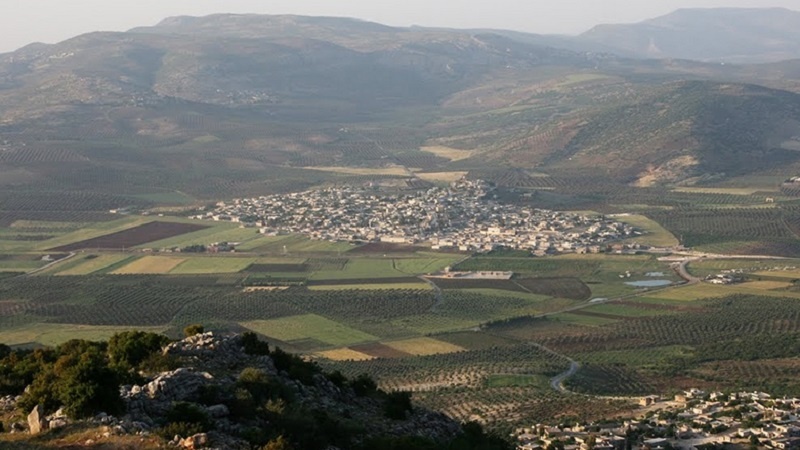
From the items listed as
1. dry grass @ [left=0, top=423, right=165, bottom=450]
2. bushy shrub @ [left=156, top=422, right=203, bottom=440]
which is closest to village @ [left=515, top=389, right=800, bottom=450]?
bushy shrub @ [left=156, top=422, right=203, bottom=440]

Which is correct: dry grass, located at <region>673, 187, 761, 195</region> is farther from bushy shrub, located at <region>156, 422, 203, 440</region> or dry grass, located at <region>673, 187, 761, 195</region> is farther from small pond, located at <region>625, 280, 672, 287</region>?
bushy shrub, located at <region>156, 422, 203, 440</region>

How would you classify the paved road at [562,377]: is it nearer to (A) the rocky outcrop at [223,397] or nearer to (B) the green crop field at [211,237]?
(A) the rocky outcrop at [223,397]

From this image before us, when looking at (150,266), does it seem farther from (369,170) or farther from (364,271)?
(369,170)

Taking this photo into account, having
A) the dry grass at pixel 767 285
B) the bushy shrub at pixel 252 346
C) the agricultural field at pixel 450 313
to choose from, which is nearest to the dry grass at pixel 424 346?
the agricultural field at pixel 450 313

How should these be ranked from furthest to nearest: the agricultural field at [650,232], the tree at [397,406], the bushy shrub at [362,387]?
the agricultural field at [650,232], the bushy shrub at [362,387], the tree at [397,406]

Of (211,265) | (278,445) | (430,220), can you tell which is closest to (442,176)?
(430,220)

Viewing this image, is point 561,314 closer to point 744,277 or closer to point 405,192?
point 744,277

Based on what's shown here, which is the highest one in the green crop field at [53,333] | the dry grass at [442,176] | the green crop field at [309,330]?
the green crop field at [53,333]
